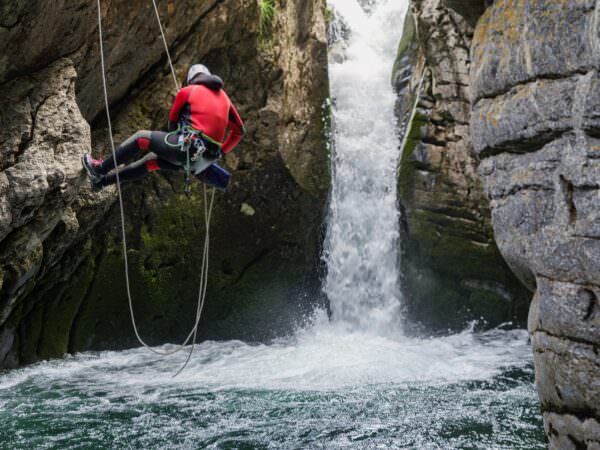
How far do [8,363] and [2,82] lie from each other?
4.38 meters

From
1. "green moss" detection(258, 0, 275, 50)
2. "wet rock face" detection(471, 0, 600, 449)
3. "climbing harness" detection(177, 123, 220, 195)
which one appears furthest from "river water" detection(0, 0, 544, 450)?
"green moss" detection(258, 0, 275, 50)

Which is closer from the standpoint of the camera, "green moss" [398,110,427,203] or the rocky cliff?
the rocky cliff

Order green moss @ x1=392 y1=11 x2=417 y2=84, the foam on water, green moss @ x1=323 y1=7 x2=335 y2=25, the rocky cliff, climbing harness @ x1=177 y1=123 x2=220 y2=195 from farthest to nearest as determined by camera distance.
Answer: green moss @ x1=323 y1=7 x2=335 y2=25, green moss @ x1=392 y1=11 x2=417 y2=84, the foam on water, the rocky cliff, climbing harness @ x1=177 y1=123 x2=220 y2=195

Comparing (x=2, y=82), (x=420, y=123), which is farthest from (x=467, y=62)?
(x=2, y=82)

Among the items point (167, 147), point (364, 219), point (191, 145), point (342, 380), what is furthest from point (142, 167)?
point (364, 219)

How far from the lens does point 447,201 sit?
1188cm

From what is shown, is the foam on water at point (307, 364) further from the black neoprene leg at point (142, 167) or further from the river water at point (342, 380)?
the black neoprene leg at point (142, 167)

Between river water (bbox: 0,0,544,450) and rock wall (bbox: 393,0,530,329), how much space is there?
529 mm

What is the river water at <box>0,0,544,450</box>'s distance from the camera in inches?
254

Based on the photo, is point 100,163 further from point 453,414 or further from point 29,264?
point 453,414

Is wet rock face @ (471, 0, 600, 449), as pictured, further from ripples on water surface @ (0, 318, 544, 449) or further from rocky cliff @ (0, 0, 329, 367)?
rocky cliff @ (0, 0, 329, 367)

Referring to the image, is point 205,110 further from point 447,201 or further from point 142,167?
point 447,201

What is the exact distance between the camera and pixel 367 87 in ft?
48.2

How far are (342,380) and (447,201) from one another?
4.58 m
